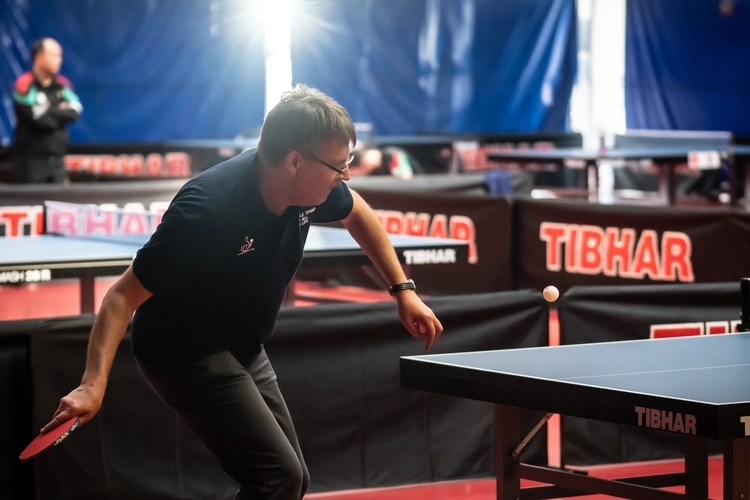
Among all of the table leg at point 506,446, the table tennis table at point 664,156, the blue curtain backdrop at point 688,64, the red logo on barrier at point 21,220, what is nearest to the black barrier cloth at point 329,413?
the table leg at point 506,446

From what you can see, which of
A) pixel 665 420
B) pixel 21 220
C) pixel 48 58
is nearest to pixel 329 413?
pixel 665 420

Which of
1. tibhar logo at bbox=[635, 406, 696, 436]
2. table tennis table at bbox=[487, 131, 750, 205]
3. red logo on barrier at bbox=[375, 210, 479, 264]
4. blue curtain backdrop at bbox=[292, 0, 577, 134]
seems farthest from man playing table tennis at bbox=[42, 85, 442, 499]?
blue curtain backdrop at bbox=[292, 0, 577, 134]

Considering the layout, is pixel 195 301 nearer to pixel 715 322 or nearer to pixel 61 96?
pixel 715 322

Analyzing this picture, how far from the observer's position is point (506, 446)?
299 cm

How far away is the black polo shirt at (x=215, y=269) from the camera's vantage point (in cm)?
245

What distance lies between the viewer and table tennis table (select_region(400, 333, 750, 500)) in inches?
95.7

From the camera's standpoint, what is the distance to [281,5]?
1641 centimetres

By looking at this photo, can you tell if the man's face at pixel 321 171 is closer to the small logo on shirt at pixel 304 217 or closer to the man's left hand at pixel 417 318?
the small logo on shirt at pixel 304 217

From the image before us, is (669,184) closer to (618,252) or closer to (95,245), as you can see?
(618,252)

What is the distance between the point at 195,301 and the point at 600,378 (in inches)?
41.8

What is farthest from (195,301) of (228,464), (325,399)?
(325,399)

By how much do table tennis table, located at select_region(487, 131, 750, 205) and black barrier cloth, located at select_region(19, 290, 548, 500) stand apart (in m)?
7.73

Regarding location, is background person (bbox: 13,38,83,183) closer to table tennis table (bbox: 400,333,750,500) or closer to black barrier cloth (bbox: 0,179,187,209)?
black barrier cloth (bbox: 0,179,187,209)

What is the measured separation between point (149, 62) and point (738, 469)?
47.0 feet
